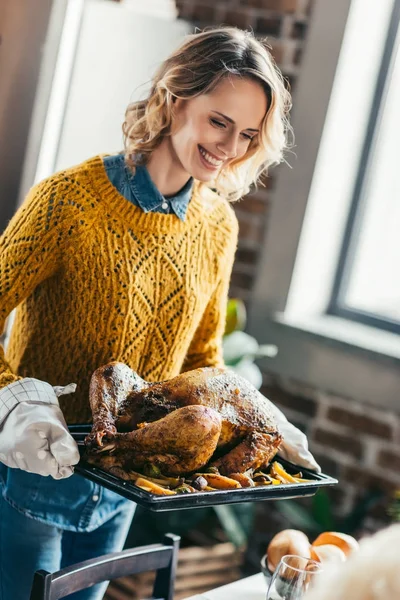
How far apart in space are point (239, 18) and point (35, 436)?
76.8 inches

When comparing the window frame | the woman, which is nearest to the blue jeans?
the woman

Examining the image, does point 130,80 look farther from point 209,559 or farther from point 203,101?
point 209,559

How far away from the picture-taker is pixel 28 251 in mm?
1350

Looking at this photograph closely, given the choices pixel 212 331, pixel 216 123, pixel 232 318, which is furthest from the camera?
pixel 232 318

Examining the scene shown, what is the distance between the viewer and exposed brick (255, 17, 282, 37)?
2652 mm

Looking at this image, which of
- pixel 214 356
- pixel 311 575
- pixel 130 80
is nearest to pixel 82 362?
pixel 214 356

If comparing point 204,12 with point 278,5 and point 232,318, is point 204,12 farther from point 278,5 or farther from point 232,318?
point 232,318

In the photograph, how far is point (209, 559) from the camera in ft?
8.56

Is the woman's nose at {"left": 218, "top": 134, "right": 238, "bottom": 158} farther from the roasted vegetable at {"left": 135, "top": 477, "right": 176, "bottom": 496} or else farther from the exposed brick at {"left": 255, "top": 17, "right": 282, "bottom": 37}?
the exposed brick at {"left": 255, "top": 17, "right": 282, "bottom": 37}

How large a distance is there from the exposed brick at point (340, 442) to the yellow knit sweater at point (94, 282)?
1113mm

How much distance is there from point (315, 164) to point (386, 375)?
0.68m

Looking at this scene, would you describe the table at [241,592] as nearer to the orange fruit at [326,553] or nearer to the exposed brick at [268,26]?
the orange fruit at [326,553]

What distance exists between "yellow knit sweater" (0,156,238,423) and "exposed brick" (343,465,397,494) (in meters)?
1.12

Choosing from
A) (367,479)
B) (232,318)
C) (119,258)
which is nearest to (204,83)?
(119,258)
